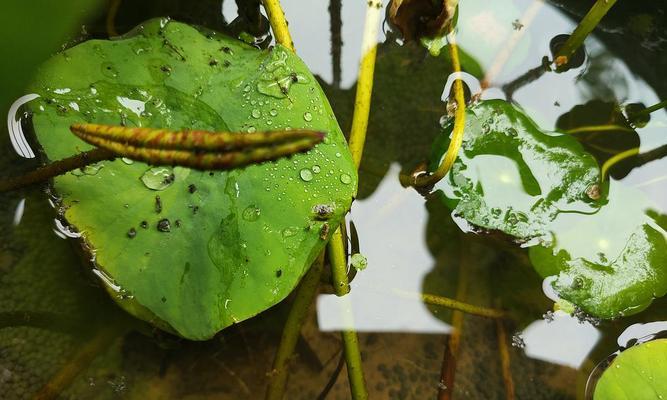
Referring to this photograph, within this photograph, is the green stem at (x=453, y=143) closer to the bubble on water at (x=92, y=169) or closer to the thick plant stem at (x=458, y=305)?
the thick plant stem at (x=458, y=305)

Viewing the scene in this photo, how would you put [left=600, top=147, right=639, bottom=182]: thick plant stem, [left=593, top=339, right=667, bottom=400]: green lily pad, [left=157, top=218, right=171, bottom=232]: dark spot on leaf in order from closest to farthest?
[left=157, top=218, right=171, bottom=232]: dark spot on leaf → [left=593, top=339, right=667, bottom=400]: green lily pad → [left=600, top=147, right=639, bottom=182]: thick plant stem

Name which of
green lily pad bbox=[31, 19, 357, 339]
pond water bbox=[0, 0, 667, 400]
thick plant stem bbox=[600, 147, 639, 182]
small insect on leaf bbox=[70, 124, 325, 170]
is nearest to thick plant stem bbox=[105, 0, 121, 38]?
pond water bbox=[0, 0, 667, 400]

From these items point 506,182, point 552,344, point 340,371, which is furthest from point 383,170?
point 552,344

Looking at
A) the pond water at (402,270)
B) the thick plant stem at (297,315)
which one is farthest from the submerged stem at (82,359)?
the thick plant stem at (297,315)

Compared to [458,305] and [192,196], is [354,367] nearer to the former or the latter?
[458,305]

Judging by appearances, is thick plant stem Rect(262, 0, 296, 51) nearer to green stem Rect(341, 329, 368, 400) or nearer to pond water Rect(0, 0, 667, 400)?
→ pond water Rect(0, 0, 667, 400)

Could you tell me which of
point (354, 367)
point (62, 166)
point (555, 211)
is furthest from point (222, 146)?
point (555, 211)
